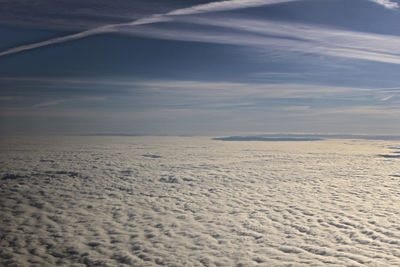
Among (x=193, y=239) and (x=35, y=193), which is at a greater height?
(x=193, y=239)

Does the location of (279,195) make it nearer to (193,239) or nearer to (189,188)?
(189,188)

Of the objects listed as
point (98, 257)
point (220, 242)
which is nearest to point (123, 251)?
Answer: point (98, 257)

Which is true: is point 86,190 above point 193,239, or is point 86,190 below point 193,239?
below

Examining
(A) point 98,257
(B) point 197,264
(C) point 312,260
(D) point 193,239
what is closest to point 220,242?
(D) point 193,239

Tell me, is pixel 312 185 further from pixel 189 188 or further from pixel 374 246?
pixel 374 246

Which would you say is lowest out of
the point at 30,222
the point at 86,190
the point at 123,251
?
the point at 86,190

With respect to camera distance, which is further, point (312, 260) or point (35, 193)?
point (35, 193)

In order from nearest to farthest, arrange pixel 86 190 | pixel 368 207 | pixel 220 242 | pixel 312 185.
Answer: pixel 220 242
pixel 368 207
pixel 86 190
pixel 312 185

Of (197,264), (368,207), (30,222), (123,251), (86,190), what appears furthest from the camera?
(86,190)

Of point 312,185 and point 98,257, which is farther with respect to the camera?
point 312,185
